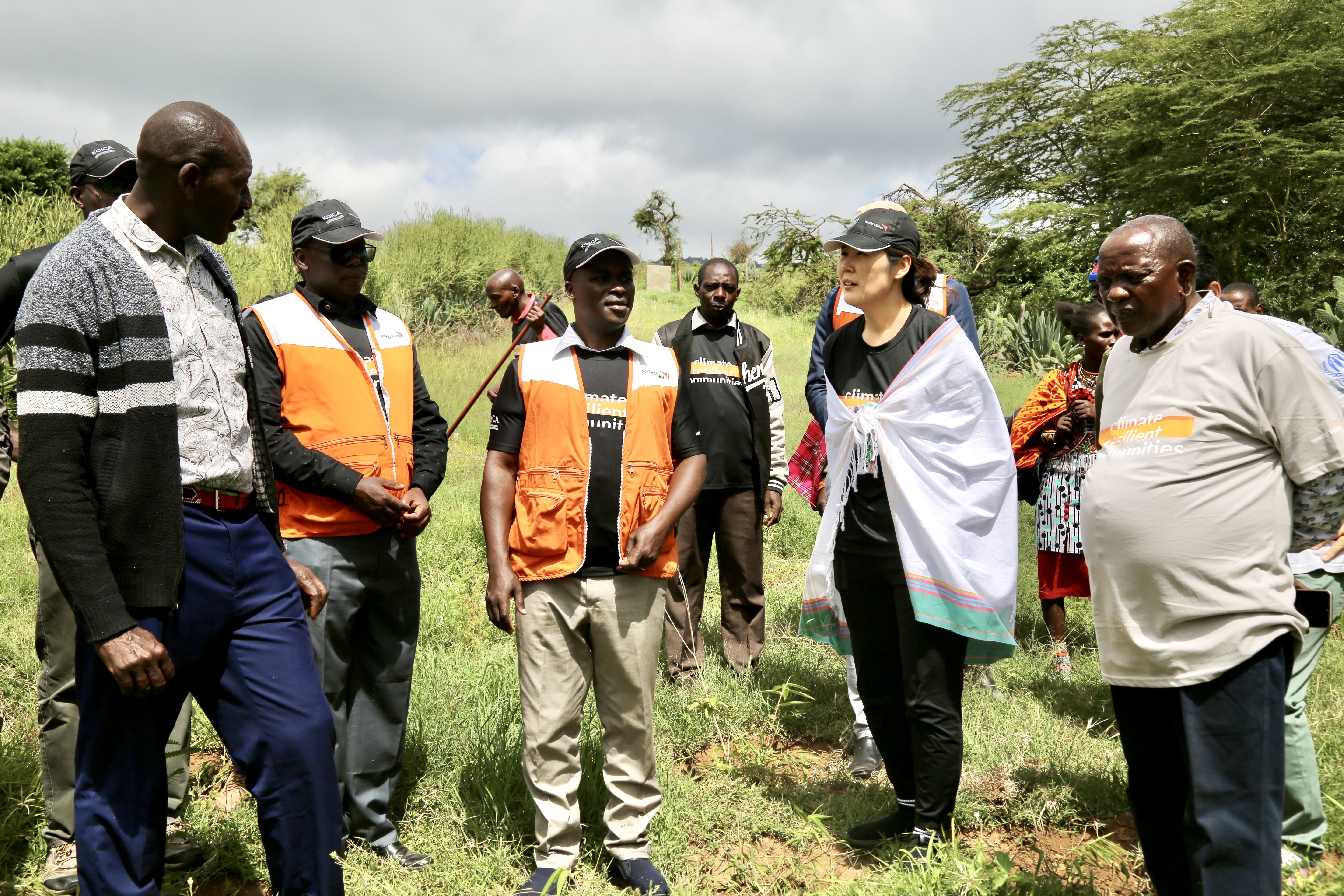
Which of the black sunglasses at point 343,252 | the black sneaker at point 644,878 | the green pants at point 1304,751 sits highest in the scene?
the black sunglasses at point 343,252

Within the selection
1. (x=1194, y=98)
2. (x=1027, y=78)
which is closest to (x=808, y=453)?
(x=1194, y=98)

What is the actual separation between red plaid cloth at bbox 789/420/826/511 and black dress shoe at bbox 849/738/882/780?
1.13 meters

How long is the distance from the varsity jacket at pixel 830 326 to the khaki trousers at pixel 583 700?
1.18m

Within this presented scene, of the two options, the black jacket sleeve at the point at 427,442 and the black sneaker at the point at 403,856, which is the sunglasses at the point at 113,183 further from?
the black sneaker at the point at 403,856

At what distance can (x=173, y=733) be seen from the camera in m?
3.37

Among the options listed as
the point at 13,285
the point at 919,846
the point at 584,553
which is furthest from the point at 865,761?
the point at 13,285

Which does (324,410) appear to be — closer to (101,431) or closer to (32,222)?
(101,431)

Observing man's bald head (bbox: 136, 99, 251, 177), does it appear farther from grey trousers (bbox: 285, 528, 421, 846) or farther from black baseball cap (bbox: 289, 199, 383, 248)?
grey trousers (bbox: 285, 528, 421, 846)

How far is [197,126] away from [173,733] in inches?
88.1

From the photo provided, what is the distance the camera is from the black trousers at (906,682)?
3.09 metres

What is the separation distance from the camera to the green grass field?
3102mm

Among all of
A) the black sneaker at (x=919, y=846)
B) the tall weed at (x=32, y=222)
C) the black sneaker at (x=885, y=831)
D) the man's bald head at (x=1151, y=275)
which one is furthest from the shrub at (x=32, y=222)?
the man's bald head at (x=1151, y=275)

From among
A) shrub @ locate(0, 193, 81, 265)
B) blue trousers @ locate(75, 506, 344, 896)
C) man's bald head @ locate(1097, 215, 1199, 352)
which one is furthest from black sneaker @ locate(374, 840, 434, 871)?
shrub @ locate(0, 193, 81, 265)

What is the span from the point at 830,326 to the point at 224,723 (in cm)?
298
